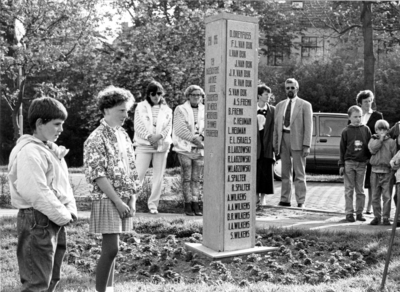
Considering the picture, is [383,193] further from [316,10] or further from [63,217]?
[316,10]

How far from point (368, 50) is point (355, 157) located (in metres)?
13.4

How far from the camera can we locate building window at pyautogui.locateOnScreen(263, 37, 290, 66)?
41656 millimetres

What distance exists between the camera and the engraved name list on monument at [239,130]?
6500 mm

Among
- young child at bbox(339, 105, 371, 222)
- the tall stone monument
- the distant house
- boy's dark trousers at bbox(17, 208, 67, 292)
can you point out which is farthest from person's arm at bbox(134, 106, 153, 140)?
the distant house

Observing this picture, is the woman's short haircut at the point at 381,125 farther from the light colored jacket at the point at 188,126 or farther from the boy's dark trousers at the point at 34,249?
the boy's dark trousers at the point at 34,249

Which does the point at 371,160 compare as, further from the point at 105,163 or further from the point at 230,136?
the point at 105,163

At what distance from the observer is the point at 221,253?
6.50 meters

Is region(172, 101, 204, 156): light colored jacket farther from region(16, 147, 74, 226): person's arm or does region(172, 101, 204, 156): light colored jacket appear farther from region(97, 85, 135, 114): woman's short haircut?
region(16, 147, 74, 226): person's arm

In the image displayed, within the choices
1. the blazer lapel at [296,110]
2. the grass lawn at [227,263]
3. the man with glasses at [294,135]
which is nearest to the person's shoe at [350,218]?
the grass lawn at [227,263]

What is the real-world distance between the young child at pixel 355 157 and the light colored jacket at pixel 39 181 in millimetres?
5659

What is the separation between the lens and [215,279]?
5.90 m

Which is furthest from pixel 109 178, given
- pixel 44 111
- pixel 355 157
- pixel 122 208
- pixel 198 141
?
pixel 355 157

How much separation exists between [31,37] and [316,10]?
13.7m

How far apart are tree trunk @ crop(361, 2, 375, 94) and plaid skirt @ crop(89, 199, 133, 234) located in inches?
686
